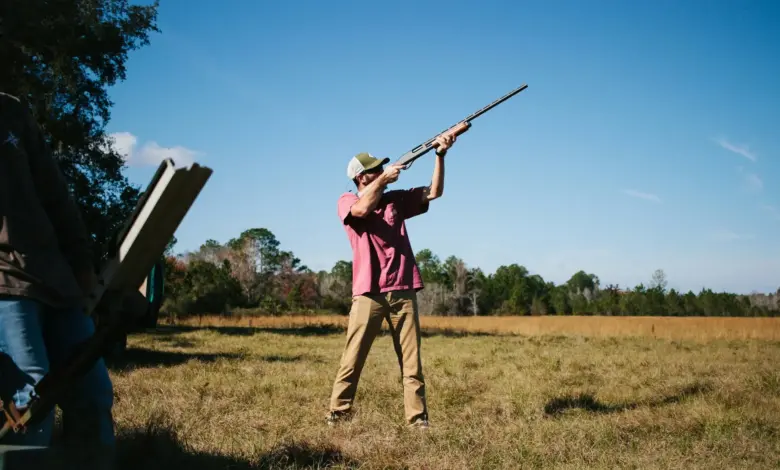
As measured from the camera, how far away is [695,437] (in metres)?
5.16

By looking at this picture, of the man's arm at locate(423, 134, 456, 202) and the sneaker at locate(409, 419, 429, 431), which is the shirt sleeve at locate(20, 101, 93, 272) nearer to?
the sneaker at locate(409, 419, 429, 431)

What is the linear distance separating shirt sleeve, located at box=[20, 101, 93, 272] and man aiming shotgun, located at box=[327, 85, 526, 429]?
2908 millimetres

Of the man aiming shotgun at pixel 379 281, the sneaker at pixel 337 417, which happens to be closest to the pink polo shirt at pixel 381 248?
the man aiming shotgun at pixel 379 281

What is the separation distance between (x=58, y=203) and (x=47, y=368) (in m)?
0.69

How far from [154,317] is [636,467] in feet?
11.0

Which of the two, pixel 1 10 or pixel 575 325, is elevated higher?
pixel 1 10

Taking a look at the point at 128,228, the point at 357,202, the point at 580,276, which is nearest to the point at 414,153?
the point at 357,202

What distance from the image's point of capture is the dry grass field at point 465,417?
4402mm

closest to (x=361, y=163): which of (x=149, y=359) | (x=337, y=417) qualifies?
(x=337, y=417)

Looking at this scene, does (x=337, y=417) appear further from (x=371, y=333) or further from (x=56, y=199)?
(x=56, y=199)

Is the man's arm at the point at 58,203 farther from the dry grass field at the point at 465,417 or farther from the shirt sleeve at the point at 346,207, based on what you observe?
the shirt sleeve at the point at 346,207

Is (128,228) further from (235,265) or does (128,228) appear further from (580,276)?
(580,276)

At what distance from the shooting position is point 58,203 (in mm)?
2867

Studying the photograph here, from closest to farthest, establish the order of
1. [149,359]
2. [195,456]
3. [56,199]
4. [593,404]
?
[56,199], [195,456], [593,404], [149,359]
